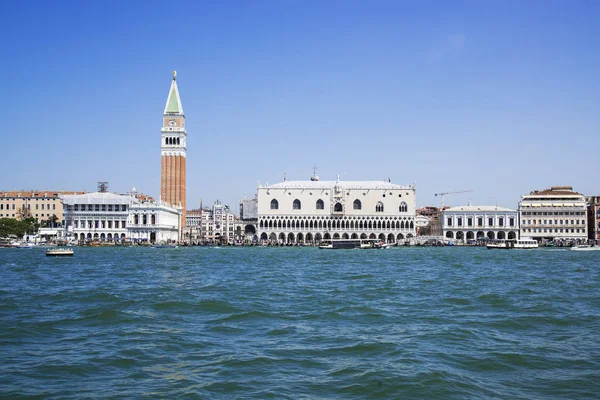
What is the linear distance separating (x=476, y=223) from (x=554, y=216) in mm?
10954

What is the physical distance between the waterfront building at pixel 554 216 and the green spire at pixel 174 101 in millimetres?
55782

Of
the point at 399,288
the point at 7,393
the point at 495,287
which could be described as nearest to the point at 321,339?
the point at 7,393

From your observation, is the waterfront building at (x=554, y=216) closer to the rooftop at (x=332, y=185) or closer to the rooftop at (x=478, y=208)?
the rooftop at (x=478, y=208)

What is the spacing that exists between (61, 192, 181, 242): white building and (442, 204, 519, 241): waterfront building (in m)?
41.7

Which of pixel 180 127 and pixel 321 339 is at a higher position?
pixel 180 127

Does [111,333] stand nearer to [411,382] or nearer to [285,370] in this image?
[285,370]

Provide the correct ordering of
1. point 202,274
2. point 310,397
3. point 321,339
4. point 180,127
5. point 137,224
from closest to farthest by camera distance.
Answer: point 310,397
point 321,339
point 202,274
point 137,224
point 180,127

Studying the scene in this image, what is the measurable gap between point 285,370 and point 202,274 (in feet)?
68.8

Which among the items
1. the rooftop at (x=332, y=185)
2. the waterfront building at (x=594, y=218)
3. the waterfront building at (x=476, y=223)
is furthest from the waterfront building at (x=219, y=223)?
the waterfront building at (x=594, y=218)

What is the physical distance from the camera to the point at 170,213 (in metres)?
100

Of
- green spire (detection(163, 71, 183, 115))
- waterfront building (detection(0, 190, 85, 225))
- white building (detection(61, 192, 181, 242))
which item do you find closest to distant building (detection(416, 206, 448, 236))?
white building (detection(61, 192, 181, 242))

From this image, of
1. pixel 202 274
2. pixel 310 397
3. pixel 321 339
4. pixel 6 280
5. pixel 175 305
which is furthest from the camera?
pixel 202 274

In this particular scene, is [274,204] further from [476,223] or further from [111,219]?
[476,223]

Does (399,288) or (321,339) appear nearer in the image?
(321,339)
